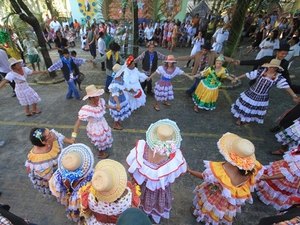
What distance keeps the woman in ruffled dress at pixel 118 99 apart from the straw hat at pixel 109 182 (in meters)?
2.60

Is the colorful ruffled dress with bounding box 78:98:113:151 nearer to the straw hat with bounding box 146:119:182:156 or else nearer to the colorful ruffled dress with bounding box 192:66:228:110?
the straw hat with bounding box 146:119:182:156

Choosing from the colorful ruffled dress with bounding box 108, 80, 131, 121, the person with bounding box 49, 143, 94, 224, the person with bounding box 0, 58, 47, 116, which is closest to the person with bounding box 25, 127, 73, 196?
the person with bounding box 49, 143, 94, 224

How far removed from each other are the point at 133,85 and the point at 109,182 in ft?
13.0

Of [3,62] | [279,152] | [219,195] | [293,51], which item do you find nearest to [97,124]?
[219,195]

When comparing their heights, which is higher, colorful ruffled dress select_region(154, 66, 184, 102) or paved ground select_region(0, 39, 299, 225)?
colorful ruffled dress select_region(154, 66, 184, 102)

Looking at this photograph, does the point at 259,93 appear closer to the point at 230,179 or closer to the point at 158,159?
the point at 230,179

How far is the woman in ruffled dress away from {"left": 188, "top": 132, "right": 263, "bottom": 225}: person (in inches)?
106

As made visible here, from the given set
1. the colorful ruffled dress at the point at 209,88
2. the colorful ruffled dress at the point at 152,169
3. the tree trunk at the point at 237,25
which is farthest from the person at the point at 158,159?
the tree trunk at the point at 237,25

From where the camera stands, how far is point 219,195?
3.02 m

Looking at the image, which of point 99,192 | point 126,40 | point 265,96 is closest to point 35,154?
point 99,192

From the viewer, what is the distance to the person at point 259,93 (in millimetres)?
4812

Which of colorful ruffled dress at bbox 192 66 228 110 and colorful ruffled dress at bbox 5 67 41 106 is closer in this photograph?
colorful ruffled dress at bbox 5 67 41 106

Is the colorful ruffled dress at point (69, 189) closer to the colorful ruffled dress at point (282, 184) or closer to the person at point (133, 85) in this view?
the colorful ruffled dress at point (282, 184)

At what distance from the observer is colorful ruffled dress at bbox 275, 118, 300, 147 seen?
14.9ft
